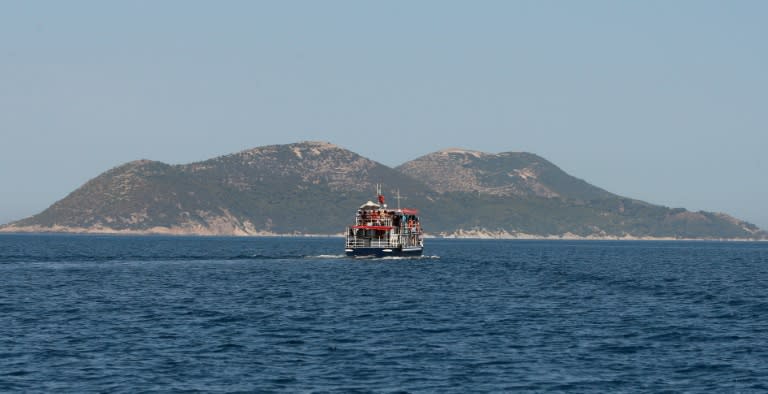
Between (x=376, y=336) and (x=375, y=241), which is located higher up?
(x=375, y=241)

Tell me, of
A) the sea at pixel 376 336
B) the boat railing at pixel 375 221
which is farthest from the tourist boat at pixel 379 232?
the sea at pixel 376 336

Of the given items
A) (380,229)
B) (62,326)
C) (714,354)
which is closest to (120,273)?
(380,229)

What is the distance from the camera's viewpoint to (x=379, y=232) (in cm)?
16512

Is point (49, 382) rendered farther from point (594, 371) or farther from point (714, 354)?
point (714, 354)

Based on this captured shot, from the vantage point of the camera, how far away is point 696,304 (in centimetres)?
8806

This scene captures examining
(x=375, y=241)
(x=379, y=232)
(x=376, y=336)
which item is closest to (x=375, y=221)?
(x=379, y=232)

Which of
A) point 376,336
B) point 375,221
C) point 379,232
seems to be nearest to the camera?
point 376,336

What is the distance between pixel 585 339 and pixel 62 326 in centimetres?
3338

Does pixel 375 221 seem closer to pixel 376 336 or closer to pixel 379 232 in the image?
pixel 379 232

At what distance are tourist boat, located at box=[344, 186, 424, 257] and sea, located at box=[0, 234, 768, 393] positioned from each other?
46417mm

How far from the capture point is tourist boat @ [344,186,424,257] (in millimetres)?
161500

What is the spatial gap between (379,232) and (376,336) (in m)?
102

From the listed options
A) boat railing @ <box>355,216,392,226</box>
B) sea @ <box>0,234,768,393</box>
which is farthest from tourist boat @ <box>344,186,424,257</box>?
sea @ <box>0,234,768,393</box>

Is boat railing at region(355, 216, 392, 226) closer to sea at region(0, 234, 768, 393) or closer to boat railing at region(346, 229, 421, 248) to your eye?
boat railing at region(346, 229, 421, 248)
